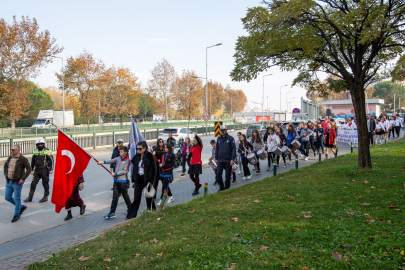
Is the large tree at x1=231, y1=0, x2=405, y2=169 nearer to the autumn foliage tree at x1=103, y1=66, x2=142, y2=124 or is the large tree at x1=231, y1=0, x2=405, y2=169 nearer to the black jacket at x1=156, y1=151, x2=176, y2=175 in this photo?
the black jacket at x1=156, y1=151, x2=176, y2=175

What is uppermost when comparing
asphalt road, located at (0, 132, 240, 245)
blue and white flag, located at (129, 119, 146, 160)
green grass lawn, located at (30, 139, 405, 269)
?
blue and white flag, located at (129, 119, 146, 160)

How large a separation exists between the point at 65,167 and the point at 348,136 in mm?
22102

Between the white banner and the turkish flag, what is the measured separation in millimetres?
20220

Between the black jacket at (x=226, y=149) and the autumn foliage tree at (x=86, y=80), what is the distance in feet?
120

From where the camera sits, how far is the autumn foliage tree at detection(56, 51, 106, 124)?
4216 cm

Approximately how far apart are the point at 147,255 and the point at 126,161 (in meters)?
3.68

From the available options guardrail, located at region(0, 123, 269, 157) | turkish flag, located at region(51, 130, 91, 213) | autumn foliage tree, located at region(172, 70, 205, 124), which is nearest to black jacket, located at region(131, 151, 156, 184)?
turkish flag, located at region(51, 130, 91, 213)

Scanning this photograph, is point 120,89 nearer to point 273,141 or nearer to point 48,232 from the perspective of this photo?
point 273,141

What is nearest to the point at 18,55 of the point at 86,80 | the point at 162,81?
the point at 86,80

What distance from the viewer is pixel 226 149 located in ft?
31.7

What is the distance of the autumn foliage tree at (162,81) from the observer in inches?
2202

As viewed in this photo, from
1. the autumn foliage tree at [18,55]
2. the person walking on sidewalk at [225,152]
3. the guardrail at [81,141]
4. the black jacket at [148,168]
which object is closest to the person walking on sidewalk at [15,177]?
the black jacket at [148,168]

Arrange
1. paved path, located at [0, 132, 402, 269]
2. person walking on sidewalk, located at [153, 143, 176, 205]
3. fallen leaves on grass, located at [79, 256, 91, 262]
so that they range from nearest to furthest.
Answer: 1. fallen leaves on grass, located at [79, 256, 91, 262]
2. paved path, located at [0, 132, 402, 269]
3. person walking on sidewalk, located at [153, 143, 176, 205]

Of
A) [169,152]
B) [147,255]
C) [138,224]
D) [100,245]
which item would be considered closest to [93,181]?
[169,152]
